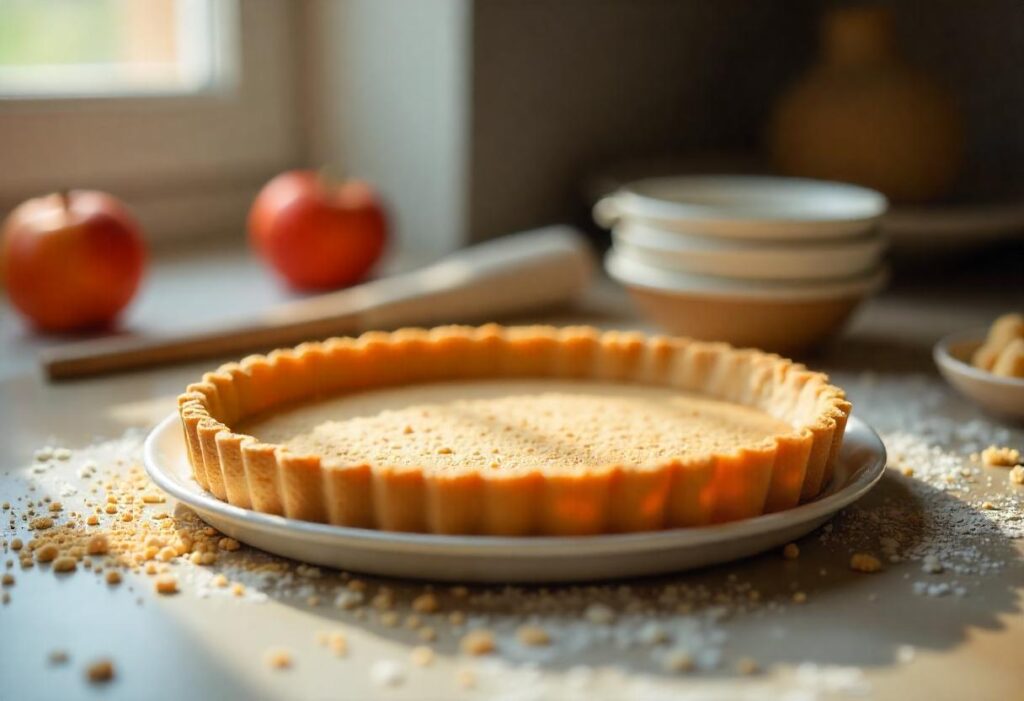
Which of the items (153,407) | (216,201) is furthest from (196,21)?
(153,407)

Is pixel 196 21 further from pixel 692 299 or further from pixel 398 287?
pixel 692 299

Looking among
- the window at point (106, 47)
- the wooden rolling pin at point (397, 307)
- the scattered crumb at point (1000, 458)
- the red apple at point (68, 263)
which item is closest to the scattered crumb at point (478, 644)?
the scattered crumb at point (1000, 458)

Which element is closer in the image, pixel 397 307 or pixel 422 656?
pixel 422 656

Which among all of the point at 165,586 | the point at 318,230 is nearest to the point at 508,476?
the point at 165,586

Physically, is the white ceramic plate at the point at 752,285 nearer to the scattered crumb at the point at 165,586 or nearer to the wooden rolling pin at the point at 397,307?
the wooden rolling pin at the point at 397,307

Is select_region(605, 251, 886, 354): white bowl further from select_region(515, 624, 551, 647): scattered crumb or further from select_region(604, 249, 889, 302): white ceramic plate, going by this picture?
select_region(515, 624, 551, 647): scattered crumb

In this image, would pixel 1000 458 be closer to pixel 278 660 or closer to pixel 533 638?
pixel 533 638
